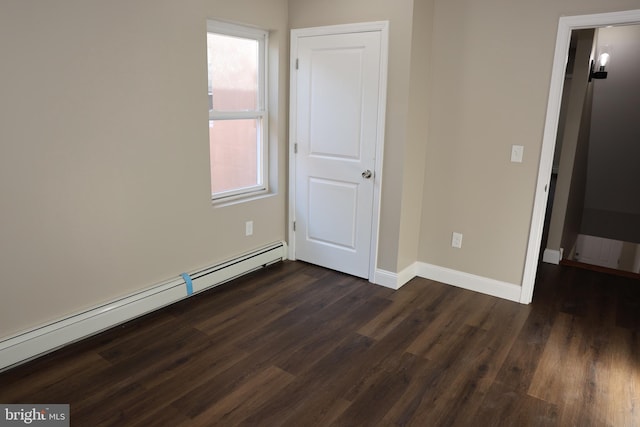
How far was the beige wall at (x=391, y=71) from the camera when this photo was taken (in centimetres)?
330

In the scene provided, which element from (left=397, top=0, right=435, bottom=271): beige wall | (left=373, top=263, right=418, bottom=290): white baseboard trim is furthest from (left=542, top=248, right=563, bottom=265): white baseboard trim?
(left=373, top=263, right=418, bottom=290): white baseboard trim

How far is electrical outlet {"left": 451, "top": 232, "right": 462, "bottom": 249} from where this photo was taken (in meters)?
3.73

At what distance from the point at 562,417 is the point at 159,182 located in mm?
2770

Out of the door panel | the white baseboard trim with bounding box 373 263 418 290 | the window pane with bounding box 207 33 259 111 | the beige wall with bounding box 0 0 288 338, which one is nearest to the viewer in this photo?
the beige wall with bounding box 0 0 288 338

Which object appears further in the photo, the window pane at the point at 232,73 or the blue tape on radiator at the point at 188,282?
the window pane at the point at 232,73

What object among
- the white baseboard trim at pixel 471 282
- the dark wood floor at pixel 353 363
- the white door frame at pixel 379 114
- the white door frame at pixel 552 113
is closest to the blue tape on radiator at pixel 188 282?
the dark wood floor at pixel 353 363

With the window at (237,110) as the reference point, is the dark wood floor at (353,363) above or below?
below

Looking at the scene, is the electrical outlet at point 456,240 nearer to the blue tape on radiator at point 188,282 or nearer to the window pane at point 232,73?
the window pane at point 232,73

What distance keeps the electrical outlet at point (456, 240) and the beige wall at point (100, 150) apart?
199 centimetres

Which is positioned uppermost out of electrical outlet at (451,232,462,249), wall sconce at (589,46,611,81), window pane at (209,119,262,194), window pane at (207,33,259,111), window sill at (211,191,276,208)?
wall sconce at (589,46,611,81)

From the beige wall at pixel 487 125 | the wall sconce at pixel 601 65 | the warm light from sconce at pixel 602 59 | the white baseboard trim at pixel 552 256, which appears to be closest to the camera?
the beige wall at pixel 487 125

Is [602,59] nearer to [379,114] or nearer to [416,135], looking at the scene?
[416,135]

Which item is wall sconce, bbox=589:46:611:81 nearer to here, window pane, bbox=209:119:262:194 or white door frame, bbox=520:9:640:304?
white door frame, bbox=520:9:640:304

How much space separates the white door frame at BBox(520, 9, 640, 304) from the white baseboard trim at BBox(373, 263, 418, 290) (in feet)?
3.03
